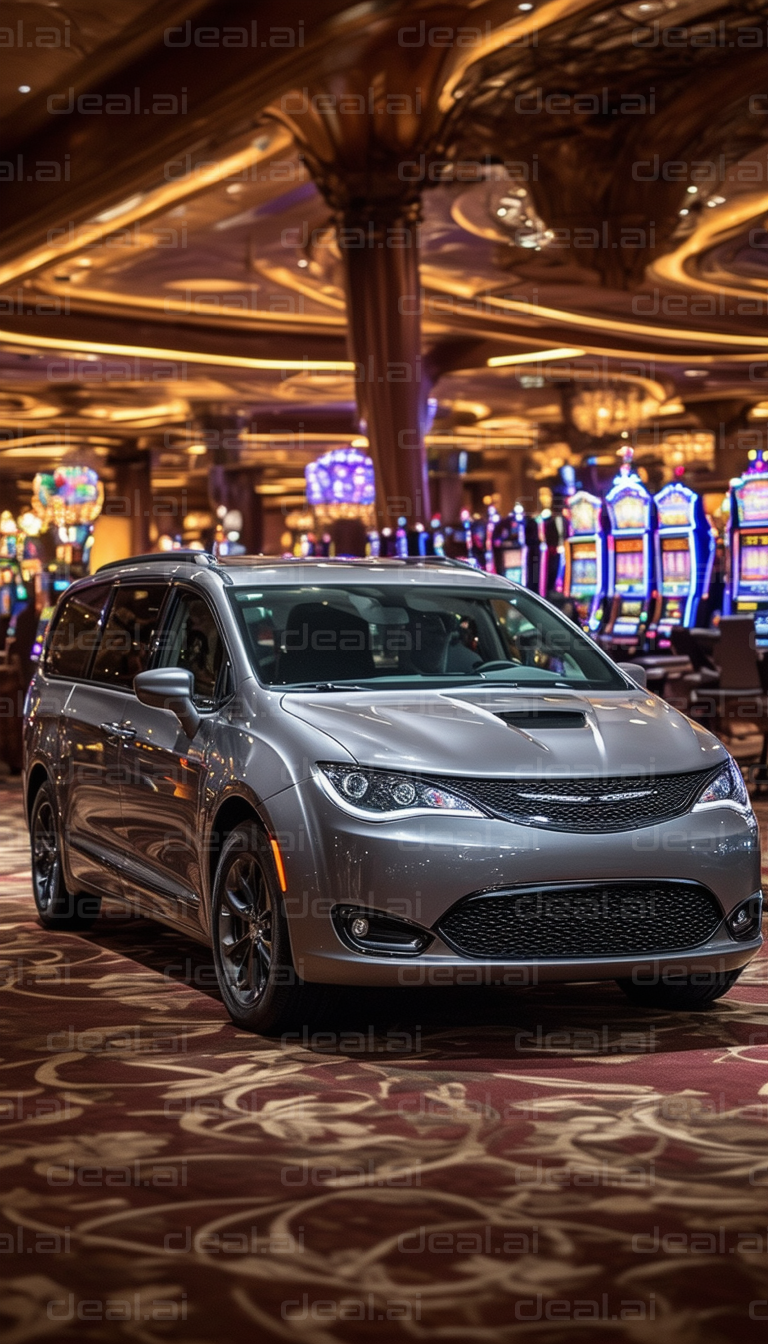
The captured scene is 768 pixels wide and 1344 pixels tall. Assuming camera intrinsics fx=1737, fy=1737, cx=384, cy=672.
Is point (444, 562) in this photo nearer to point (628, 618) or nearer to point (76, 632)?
point (76, 632)

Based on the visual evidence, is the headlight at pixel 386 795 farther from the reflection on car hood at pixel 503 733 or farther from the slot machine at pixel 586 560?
the slot machine at pixel 586 560

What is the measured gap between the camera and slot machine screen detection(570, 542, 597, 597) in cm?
1722

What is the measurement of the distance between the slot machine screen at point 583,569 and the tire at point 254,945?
39.8 ft

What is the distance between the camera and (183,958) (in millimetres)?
6457

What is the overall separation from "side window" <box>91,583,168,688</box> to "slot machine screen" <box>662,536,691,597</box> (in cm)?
940

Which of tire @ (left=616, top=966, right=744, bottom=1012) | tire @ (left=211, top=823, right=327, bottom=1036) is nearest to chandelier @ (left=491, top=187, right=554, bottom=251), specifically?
tire @ (left=616, top=966, right=744, bottom=1012)

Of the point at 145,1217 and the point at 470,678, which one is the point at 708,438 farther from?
the point at 145,1217

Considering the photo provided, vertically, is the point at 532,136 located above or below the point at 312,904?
above

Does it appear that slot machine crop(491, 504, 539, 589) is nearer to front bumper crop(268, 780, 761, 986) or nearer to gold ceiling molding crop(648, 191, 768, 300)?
gold ceiling molding crop(648, 191, 768, 300)

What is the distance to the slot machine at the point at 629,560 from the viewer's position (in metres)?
15.9

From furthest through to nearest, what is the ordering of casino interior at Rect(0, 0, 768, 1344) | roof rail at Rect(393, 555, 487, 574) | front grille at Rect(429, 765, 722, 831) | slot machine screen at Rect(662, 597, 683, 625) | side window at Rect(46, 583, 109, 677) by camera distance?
slot machine screen at Rect(662, 597, 683, 625)
side window at Rect(46, 583, 109, 677)
roof rail at Rect(393, 555, 487, 574)
front grille at Rect(429, 765, 722, 831)
casino interior at Rect(0, 0, 768, 1344)

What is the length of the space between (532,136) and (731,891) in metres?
14.8

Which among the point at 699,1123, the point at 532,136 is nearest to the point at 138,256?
the point at 532,136

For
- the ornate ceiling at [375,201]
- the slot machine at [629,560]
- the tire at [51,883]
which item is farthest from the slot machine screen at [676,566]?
the tire at [51,883]
